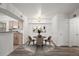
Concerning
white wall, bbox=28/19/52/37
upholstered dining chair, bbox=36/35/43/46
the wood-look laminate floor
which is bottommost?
the wood-look laminate floor

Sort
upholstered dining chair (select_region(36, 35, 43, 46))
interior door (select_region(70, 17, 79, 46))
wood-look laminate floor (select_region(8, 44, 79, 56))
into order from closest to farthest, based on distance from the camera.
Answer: upholstered dining chair (select_region(36, 35, 43, 46))
wood-look laminate floor (select_region(8, 44, 79, 56))
interior door (select_region(70, 17, 79, 46))

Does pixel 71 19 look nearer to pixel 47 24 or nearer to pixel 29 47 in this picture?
pixel 47 24

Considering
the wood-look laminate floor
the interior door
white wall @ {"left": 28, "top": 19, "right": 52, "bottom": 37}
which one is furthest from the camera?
the interior door

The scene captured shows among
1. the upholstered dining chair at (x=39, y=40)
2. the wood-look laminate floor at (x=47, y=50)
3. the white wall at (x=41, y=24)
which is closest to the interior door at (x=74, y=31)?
the wood-look laminate floor at (x=47, y=50)

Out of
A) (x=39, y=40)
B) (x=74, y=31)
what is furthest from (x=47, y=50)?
(x=74, y=31)

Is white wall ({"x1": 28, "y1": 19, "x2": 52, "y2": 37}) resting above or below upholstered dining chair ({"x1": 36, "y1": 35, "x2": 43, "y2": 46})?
above

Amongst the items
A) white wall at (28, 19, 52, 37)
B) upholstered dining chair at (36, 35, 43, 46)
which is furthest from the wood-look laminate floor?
white wall at (28, 19, 52, 37)

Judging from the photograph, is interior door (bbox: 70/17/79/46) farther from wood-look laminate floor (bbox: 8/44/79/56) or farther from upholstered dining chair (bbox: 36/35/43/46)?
upholstered dining chair (bbox: 36/35/43/46)

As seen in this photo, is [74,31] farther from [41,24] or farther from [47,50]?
[41,24]

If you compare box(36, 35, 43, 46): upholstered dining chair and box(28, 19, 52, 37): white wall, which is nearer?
box(36, 35, 43, 46): upholstered dining chair

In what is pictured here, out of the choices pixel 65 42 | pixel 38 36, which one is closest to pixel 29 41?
pixel 38 36

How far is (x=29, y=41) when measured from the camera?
15.9 feet

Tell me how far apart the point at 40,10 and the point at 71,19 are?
1.34m

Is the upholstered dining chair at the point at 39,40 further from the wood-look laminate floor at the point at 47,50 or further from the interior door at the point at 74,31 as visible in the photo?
the interior door at the point at 74,31
